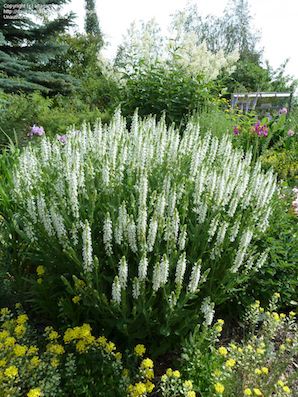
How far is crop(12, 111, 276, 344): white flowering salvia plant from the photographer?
1.91 metres

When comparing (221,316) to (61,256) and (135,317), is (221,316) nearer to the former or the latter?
(135,317)

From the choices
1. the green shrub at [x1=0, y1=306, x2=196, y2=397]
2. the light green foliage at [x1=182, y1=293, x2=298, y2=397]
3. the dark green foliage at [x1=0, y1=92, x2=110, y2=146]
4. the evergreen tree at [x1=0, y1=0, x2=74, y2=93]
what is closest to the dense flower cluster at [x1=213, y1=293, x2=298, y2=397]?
the light green foliage at [x1=182, y1=293, x2=298, y2=397]

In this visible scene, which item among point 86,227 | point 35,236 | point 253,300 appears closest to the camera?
point 86,227

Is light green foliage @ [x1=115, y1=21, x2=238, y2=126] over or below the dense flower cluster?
over

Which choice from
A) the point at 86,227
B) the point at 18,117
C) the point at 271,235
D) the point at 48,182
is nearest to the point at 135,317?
the point at 86,227

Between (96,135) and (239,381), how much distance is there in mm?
1904

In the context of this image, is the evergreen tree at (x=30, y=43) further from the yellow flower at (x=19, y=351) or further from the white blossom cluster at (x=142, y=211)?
the yellow flower at (x=19, y=351)

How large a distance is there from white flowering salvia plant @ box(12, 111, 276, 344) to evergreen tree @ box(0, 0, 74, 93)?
449 inches

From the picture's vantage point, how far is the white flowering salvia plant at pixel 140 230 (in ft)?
6.25

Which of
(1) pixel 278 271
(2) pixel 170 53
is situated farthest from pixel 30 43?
(1) pixel 278 271

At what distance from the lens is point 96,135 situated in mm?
2797

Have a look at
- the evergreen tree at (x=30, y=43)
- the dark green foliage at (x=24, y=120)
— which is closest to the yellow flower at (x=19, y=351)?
the dark green foliage at (x=24, y=120)

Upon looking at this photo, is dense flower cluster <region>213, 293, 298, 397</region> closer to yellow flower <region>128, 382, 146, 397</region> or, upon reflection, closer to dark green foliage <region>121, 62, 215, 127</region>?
yellow flower <region>128, 382, 146, 397</region>

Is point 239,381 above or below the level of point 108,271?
below
